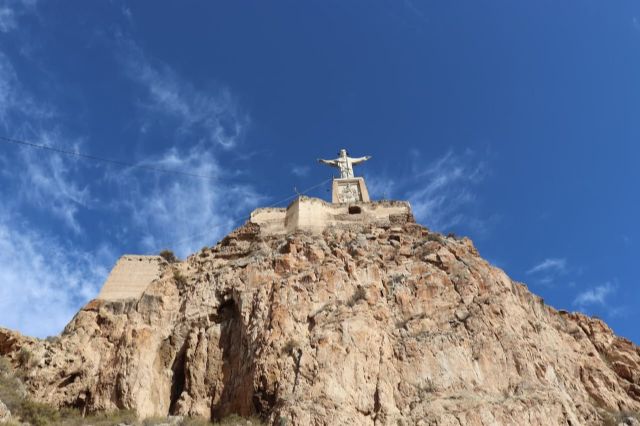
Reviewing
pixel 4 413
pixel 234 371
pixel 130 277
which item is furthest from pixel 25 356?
pixel 234 371

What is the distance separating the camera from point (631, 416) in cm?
1938

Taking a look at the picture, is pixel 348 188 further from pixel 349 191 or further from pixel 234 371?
pixel 234 371

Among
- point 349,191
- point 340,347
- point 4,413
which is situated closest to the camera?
point 4,413

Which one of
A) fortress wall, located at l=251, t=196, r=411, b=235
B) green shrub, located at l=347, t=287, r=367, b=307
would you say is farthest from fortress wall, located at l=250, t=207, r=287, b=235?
green shrub, located at l=347, t=287, r=367, b=307

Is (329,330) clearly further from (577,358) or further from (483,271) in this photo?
(577,358)

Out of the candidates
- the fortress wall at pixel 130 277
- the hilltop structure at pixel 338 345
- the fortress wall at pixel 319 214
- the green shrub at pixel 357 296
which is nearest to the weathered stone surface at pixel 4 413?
the hilltop structure at pixel 338 345

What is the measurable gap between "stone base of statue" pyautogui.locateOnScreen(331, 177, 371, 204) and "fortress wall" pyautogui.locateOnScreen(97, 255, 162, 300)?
11.1 m

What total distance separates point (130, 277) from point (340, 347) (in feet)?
36.7

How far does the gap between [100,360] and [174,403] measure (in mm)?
3395

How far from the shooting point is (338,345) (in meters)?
18.7

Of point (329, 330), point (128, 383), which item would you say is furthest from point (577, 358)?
point (128, 383)

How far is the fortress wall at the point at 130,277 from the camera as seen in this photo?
24.4 m

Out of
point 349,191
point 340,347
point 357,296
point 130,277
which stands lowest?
point 340,347

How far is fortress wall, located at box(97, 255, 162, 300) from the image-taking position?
24375 mm
